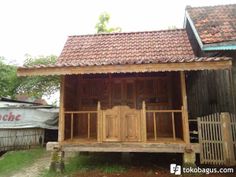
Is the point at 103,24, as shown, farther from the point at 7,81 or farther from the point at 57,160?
the point at 57,160

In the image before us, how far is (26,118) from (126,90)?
7035mm

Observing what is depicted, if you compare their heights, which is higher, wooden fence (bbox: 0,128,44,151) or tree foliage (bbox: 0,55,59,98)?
tree foliage (bbox: 0,55,59,98)

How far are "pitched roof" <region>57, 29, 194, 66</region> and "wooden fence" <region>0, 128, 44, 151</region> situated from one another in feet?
18.6

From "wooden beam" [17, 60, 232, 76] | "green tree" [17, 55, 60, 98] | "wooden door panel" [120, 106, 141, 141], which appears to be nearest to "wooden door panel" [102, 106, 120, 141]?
"wooden door panel" [120, 106, 141, 141]

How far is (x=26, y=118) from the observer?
13070 mm

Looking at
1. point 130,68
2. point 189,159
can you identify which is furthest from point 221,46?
point 189,159

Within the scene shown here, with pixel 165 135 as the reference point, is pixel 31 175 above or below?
below

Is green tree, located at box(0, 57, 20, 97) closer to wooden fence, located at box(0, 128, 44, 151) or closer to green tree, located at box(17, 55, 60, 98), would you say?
green tree, located at box(17, 55, 60, 98)

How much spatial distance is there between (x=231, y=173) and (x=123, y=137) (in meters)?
3.26

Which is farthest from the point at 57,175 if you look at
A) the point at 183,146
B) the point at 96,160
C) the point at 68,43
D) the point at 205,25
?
the point at 205,25

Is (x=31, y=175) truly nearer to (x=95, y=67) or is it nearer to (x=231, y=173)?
(x=95, y=67)

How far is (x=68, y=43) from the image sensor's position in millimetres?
10461

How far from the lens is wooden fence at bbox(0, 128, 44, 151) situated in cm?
1241

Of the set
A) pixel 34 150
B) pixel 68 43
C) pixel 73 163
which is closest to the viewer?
pixel 73 163
